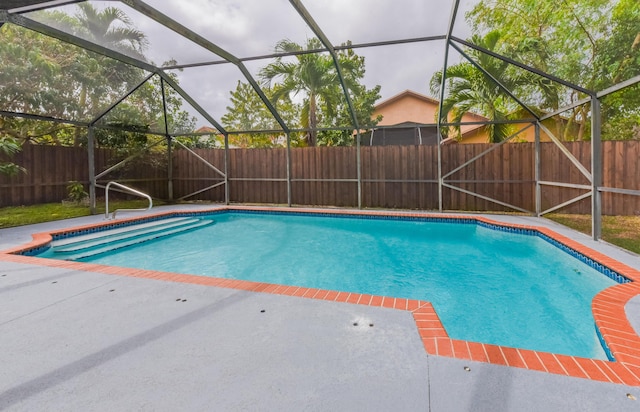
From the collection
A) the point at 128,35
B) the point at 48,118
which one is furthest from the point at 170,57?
the point at 48,118

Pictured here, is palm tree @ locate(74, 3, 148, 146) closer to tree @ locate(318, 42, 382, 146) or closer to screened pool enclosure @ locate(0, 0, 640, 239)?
screened pool enclosure @ locate(0, 0, 640, 239)

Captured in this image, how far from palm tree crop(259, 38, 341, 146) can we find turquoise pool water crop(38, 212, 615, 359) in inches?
160

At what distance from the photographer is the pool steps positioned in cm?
579

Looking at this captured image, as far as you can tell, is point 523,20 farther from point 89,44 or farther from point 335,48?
point 89,44

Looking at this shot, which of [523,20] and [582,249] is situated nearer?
[582,249]

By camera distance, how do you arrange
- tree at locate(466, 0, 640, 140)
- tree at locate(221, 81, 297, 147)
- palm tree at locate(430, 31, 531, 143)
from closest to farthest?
tree at locate(466, 0, 640, 140)
palm tree at locate(430, 31, 531, 143)
tree at locate(221, 81, 297, 147)

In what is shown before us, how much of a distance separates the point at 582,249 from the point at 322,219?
18.4 feet

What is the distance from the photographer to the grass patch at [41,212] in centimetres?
756

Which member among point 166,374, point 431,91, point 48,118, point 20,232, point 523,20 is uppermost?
point 523,20

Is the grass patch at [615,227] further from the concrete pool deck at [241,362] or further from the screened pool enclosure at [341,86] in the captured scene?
the concrete pool deck at [241,362]

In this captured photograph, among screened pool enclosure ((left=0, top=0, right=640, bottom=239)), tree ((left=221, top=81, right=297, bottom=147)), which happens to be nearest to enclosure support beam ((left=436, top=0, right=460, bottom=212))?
screened pool enclosure ((left=0, top=0, right=640, bottom=239))

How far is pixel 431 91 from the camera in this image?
8953 mm

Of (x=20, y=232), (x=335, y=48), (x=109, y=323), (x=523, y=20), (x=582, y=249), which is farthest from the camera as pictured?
(x=523, y=20)

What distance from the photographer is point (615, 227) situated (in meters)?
6.51
